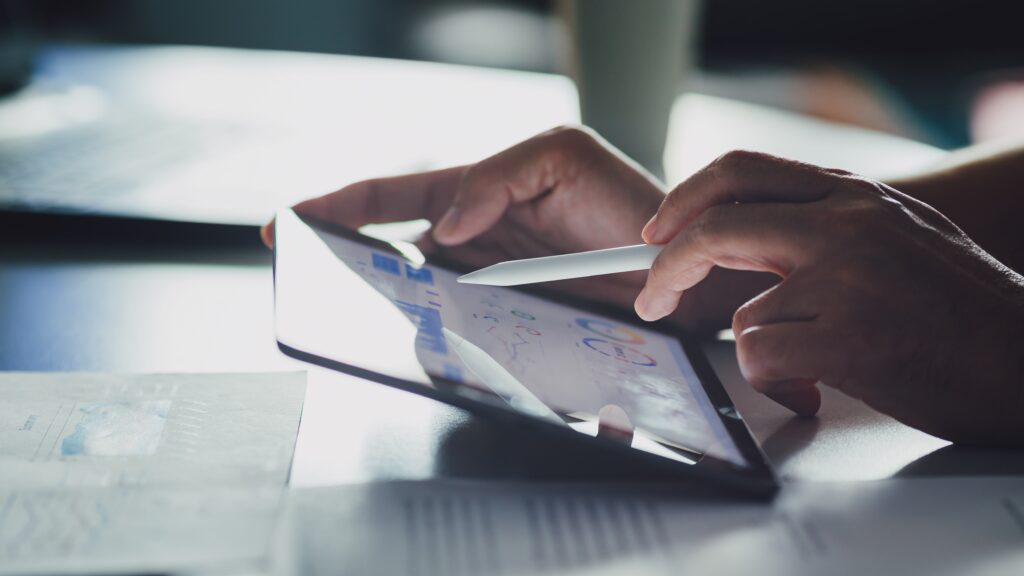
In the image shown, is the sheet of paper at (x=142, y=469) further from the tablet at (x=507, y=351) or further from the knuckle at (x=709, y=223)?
the knuckle at (x=709, y=223)

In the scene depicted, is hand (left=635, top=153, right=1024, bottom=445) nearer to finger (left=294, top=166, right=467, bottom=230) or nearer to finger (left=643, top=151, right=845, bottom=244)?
finger (left=643, top=151, right=845, bottom=244)

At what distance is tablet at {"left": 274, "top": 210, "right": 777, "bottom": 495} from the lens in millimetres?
370

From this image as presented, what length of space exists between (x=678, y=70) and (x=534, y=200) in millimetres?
347

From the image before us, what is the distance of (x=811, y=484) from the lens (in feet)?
1.28

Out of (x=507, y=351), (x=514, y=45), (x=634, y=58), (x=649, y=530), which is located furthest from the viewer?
(x=514, y=45)

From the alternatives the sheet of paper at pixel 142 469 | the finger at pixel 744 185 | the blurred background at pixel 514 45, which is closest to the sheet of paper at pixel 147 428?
the sheet of paper at pixel 142 469

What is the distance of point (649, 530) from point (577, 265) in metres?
0.17

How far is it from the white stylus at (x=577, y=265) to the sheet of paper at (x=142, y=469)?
15cm

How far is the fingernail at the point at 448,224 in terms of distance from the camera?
60cm

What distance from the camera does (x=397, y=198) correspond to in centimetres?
64

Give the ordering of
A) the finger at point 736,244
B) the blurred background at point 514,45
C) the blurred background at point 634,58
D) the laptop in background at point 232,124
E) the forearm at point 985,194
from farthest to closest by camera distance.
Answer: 1. the blurred background at point 514,45
2. the blurred background at point 634,58
3. the laptop in background at point 232,124
4. the forearm at point 985,194
5. the finger at point 736,244

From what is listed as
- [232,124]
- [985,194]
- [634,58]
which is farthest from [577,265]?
[232,124]

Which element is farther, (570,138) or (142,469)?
(570,138)

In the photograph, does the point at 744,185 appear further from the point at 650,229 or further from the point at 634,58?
the point at 634,58
